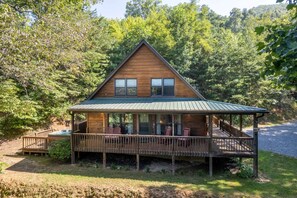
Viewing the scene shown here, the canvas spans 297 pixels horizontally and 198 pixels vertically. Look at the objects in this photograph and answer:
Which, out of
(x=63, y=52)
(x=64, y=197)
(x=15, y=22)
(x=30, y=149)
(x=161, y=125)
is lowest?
(x=64, y=197)

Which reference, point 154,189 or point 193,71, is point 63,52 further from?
point 193,71

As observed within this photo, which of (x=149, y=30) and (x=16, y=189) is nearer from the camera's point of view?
(x=16, y=189)

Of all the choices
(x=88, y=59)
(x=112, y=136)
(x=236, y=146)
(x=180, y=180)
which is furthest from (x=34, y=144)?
(x=236, y=146)

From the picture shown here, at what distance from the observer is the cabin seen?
1297cm

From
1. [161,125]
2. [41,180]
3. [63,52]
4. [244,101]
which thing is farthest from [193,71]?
[41,180]

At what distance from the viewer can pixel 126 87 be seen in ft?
54.4

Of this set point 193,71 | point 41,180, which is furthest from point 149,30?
point 41,180

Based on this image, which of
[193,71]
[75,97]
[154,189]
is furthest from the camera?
[193,71]

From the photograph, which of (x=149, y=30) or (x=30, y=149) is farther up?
(x=149, y=30)

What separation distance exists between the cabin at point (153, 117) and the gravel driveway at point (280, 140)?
4692 mm

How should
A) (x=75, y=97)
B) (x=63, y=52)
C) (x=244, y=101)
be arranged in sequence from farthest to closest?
(x=244, y=101), (x=75, y=97), (x=63, y=52)

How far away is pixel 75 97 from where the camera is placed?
1045 inches

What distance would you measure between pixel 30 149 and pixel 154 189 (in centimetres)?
976

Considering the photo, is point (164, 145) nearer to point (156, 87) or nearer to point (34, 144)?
point (156, 87)
